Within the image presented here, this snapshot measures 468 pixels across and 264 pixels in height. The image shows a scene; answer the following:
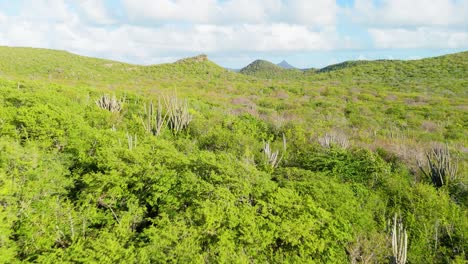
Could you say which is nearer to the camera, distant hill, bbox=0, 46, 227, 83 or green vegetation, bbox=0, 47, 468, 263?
green vegetation, bbox=0, 47, 468, 263

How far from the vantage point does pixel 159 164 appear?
30.5ft

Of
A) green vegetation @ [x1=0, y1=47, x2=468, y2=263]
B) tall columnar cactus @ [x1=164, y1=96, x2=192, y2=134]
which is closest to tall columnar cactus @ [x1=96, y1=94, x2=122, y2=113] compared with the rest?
green vegetation @ [x1=0, y1=47, x2=468, y2=263]

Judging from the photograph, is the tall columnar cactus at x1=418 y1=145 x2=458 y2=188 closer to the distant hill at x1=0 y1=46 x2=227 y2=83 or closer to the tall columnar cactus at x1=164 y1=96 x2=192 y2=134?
the tall columnar cactus at x1=164 y1=96 x2=192 y2=134

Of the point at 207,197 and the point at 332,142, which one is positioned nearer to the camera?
the point at 207,197

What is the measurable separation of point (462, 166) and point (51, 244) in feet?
48.5

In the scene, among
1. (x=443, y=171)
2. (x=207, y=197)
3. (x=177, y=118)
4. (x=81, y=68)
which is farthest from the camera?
(x=81, y=68)

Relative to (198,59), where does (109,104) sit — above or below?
below

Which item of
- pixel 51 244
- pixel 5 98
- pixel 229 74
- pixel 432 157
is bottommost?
pixel 51 244

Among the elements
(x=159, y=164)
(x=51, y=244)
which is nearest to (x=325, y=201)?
(x=159, y=164)

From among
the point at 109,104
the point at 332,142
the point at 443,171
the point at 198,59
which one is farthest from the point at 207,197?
the point at 198,59

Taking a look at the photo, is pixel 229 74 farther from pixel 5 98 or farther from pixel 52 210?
pixel 52 210

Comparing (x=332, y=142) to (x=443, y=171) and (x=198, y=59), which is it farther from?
(x=198, y=59)

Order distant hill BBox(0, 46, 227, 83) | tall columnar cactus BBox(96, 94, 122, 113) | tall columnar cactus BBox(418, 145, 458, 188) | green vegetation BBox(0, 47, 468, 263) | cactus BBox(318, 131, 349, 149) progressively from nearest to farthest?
green vegetation BBox(0, 47, 468, 263) < tall columnar cactus BBox(418, 145, 458, 188) < cactus BBox(318, 131, 349, 149) < tall columnar cactus BBox(96, 94, 122, 113) < distant hill BBox(0, 46, 227, 83)

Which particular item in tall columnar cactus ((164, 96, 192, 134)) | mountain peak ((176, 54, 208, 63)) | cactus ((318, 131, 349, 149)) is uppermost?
mountain peak ((176, 54, 208, 63))
